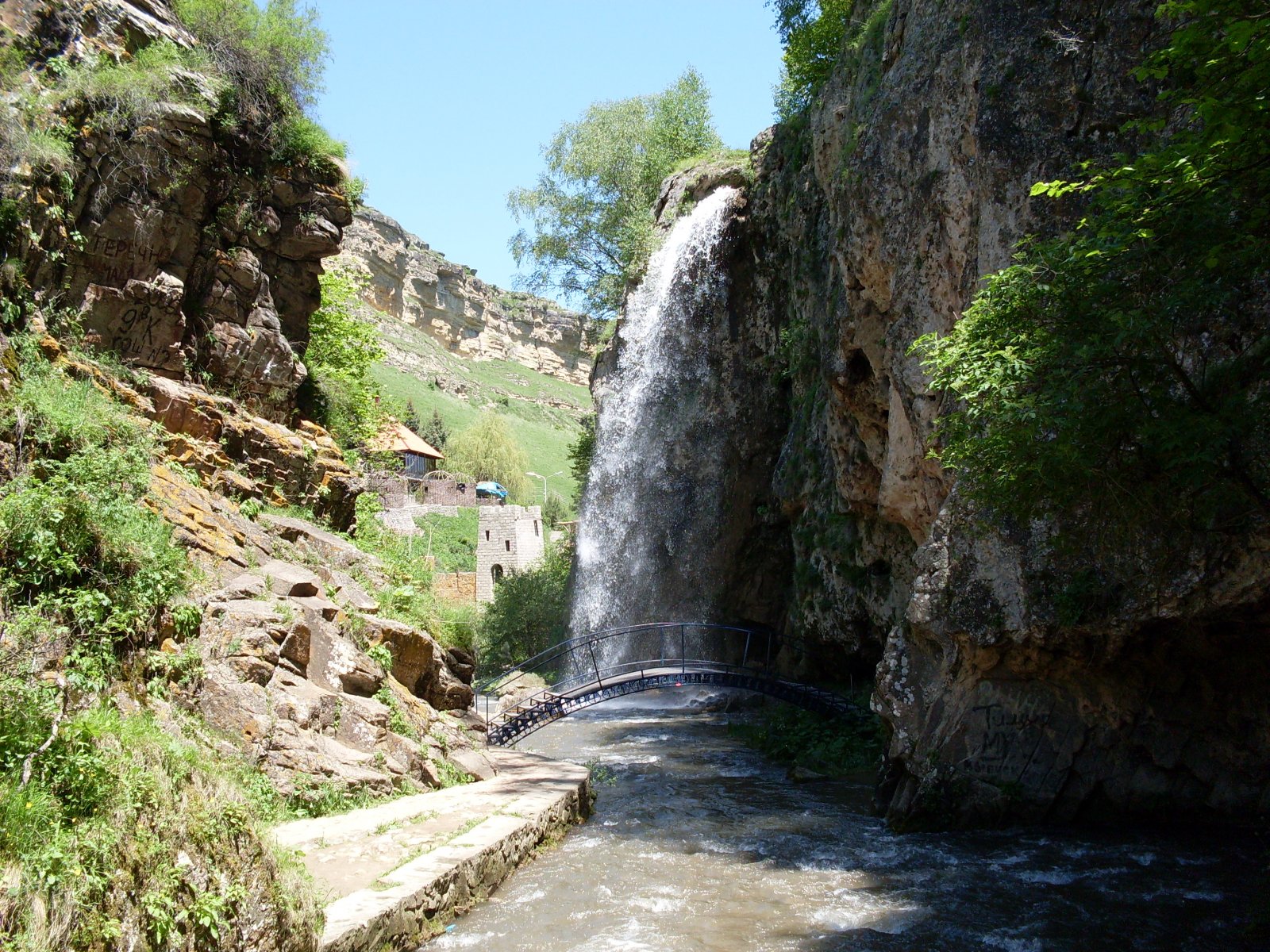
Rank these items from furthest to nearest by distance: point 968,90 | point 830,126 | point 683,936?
point 830,126 < point 968,90 < point 683,936

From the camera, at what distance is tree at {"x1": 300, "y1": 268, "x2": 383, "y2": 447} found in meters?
19.7

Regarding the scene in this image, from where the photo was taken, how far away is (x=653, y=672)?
2647cm

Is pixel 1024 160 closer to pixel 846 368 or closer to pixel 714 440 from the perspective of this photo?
pixel 846 368

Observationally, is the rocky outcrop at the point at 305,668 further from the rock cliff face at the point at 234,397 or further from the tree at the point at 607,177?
the tree at the point at 607,177

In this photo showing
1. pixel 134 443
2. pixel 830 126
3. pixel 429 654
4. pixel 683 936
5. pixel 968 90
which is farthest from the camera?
pixel 830 126

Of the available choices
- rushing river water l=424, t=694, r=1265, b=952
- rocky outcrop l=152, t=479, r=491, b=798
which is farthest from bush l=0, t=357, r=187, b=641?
rushing river water l=424, t=694, r=1265, b=952

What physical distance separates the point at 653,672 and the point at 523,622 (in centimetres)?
742

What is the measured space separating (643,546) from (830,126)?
569 inches

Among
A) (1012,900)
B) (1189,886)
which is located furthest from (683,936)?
(1189,886)

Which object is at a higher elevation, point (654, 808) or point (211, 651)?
point (211, 651)

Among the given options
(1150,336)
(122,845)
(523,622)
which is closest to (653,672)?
(523,622)

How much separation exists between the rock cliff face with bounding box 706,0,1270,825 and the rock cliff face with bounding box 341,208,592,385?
7373 cm

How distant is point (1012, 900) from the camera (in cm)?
914

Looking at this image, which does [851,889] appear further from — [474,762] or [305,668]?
[305,668]
